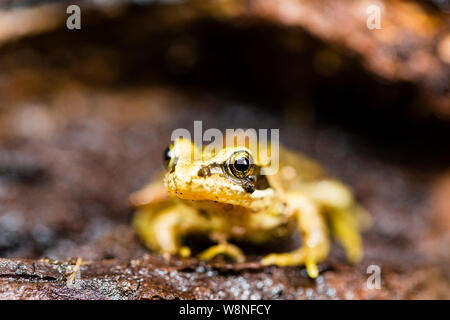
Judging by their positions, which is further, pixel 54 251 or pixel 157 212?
pixel 157 212

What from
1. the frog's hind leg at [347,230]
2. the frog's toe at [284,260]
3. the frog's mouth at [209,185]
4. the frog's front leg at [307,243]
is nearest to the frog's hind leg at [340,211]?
the frog's hind leg at [347,230]

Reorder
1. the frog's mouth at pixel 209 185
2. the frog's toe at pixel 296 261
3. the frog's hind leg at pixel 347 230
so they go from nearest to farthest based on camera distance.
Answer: the frog's mouth at pixel 209 185 → the frog's toe at pixel 296 261 → the frog's hind leg at pixel 347 230

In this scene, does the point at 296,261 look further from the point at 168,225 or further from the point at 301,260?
the point at 168,225

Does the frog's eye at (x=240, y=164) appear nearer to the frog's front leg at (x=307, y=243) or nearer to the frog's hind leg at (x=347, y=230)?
the frog's front leg at (x=307, y=243)

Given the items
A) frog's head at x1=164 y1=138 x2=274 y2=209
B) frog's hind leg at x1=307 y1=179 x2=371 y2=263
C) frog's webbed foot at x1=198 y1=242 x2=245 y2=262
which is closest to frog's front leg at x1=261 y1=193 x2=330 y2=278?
frog's webbed foot at x1=198 y1=242 x2=245 y2=262

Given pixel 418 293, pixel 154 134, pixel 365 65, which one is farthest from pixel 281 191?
pixel 154 134

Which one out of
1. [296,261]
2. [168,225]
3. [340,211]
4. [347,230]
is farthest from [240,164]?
[347,230]

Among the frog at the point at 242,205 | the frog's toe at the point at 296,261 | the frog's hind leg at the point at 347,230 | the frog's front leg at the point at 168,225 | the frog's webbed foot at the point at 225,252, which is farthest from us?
the frog's hind leg at the point at 347,230

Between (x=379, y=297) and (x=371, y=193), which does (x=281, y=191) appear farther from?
(x=371, y=193)
